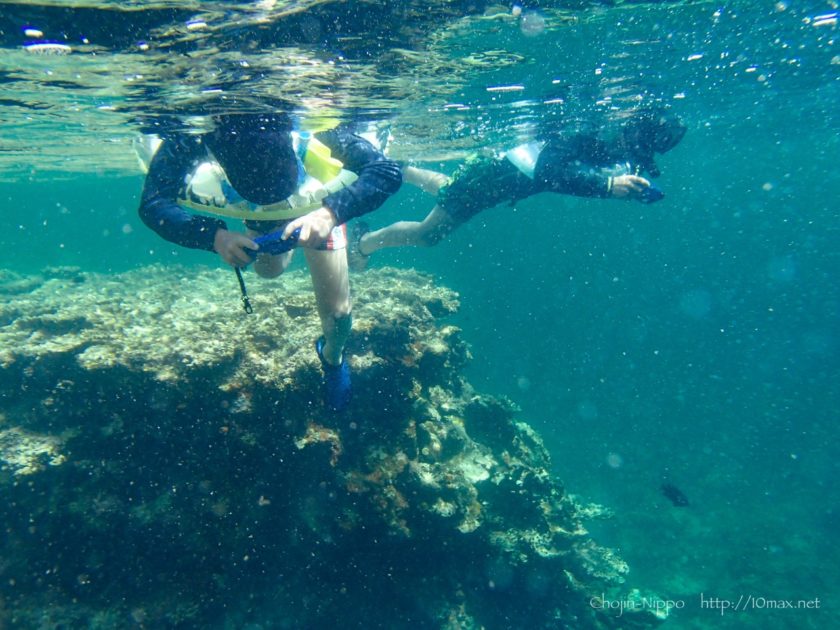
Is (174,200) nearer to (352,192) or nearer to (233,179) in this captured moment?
(233,179)

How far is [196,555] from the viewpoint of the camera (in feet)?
17.3

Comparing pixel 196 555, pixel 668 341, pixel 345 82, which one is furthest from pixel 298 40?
pixel 668 341

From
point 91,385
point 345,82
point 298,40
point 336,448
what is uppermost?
point 298,40

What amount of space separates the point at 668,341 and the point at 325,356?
2062 inches

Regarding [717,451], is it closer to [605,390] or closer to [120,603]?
[605,390]

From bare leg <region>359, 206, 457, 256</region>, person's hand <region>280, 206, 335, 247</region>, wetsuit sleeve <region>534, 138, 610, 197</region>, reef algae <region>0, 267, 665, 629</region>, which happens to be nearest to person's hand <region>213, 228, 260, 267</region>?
person's hand <region>280, 206, 335, 247</region>

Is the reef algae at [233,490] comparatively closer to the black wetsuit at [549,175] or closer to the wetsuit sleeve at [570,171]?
the black wetsuit at [549,175]

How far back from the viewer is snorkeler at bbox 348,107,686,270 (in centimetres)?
753

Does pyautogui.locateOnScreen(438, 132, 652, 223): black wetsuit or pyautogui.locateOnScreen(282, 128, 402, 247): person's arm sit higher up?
pyautogui.locateOnScreen(282, 128, 402, 247): person's arm

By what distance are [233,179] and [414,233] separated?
552 cm

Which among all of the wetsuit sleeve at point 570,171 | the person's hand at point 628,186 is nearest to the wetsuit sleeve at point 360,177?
the wetsuit sleeve at point 570,171

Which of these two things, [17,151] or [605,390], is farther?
[605,390]

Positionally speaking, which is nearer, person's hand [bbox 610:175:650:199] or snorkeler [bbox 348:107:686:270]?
person's hand [bbox 610:175:650:199]

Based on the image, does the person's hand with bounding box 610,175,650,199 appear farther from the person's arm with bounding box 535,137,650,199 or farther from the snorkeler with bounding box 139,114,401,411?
the snorkeler with bounding box 139,114,401,411
